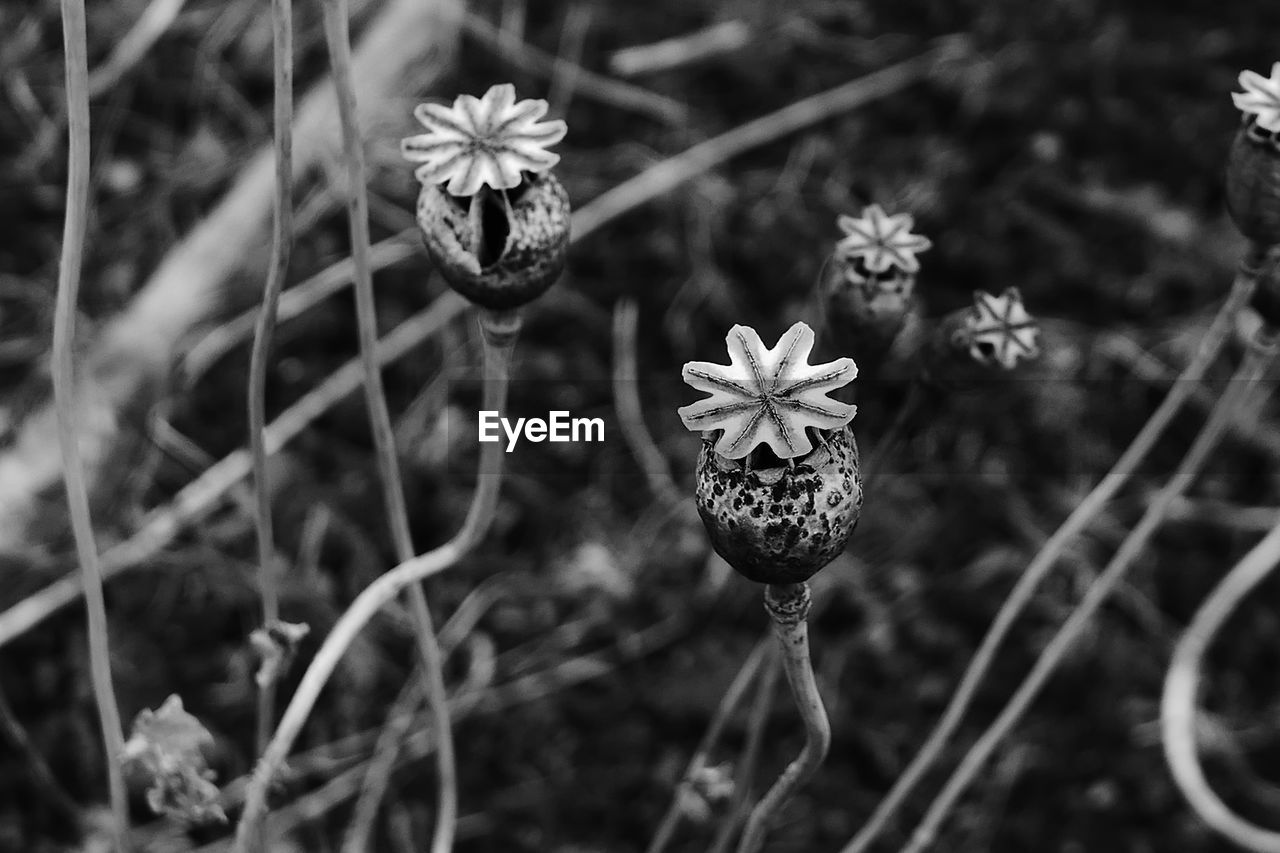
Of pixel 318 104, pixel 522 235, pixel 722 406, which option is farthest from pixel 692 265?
pixel 722 406

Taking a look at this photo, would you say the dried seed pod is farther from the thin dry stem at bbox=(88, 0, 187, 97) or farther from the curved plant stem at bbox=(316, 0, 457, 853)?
the thin dry stem at bbox=(88, 0, 187, 97)

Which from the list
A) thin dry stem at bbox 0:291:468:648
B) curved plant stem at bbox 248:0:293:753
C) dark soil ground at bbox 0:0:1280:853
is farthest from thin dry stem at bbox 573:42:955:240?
curved plant stem at bbox 248:0:293:753

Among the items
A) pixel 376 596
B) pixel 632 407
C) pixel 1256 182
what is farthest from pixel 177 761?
pixel 632 407

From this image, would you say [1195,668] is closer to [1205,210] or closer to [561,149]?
[1205,210]

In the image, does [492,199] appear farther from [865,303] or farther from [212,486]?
[212,486]

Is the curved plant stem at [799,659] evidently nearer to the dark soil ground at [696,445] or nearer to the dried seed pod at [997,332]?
the dried seed pod at [997,332]
